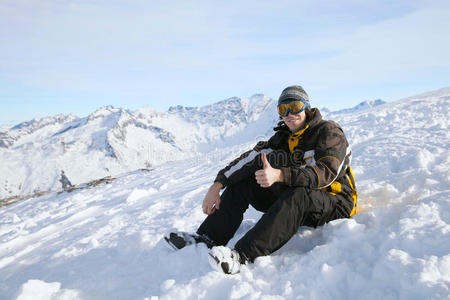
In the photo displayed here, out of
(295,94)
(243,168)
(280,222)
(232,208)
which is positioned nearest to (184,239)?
(232,208)

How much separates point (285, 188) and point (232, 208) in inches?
30.3

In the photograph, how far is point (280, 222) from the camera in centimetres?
318

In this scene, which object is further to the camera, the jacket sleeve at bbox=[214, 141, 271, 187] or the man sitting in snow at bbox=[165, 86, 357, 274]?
the jacket sleeve at bbox=[214, 141, 271, 187]

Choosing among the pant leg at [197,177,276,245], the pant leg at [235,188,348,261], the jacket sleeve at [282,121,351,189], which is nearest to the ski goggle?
the jacket sleeve at [282,121,351,189]

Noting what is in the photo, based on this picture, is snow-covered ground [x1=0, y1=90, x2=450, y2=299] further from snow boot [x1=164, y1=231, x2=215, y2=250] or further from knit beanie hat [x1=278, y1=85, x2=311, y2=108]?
knit beanie hat [x1=278, y1=85, x2=311, y2=108]

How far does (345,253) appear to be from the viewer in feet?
10.3

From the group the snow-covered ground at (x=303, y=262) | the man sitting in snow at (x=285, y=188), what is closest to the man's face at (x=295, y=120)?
the man sitting in snow at (x=285, y=188)

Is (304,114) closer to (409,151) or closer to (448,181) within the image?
(448,181)

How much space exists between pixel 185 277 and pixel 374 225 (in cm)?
224

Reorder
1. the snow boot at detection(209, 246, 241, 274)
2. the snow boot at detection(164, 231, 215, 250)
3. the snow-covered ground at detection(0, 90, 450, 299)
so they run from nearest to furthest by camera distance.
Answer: the snow-covered ground at detection(0, 90, 450, 299) < the snow boot at detection(209, 246, 241, 274) < the snow boot at detection(164, 231, 215, 250)

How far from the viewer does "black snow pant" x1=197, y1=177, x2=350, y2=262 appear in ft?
10.5

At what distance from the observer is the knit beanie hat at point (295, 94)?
13.1 ft

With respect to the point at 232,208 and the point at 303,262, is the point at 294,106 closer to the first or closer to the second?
the point at 232,208

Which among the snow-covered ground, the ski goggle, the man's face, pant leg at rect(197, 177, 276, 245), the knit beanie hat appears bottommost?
the snow-covered ground
